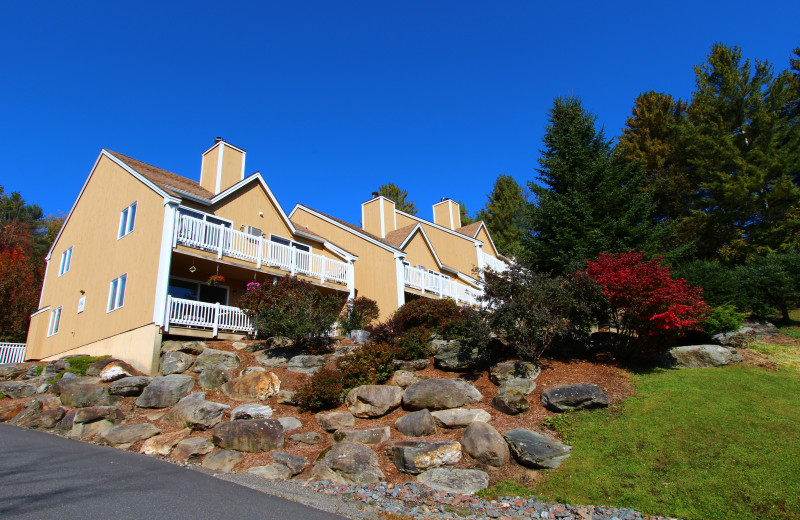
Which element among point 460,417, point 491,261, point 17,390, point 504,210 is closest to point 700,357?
point 460,417

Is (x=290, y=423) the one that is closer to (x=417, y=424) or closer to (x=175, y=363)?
(x=417, y=424)

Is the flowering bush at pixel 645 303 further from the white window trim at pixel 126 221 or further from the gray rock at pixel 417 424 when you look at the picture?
the white window trim at pixel 126 221

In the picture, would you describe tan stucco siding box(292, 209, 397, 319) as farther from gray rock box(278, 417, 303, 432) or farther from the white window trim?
gray rock box(278, 417, 303, 432)

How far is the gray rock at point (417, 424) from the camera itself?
36.1 feet

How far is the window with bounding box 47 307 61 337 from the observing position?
2364 centimetres

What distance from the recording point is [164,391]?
14.2m

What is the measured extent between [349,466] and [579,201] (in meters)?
14.5

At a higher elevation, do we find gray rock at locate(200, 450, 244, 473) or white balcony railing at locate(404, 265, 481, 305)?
white balcony railing at locate(404, 265, 481, 305)

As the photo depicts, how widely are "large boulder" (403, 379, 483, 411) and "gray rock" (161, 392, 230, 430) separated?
16.1 feet

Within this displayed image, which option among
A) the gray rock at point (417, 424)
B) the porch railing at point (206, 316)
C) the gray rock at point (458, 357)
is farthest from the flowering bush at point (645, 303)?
the porch railing at point (206, 316)

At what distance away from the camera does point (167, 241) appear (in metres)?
17.3

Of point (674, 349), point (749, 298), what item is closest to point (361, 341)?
point (674, 349)

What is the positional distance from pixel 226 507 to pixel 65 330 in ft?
65.3

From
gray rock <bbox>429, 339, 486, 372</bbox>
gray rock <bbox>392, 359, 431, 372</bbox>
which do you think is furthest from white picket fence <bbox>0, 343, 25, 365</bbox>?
gray rock <bbox>429, 339, 486, 372</bbox>
